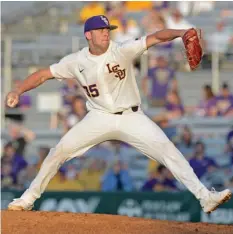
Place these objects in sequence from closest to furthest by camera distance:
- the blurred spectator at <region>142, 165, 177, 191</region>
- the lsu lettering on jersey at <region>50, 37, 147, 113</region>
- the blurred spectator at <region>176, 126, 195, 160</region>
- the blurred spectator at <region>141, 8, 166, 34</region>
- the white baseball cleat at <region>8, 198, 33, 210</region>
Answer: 1. the lsu lettering on jersey at <region>50, 37, 147, 113</region>
2. the white baseball cleat at <region>8, 198, 33, 210</region>
3. the blurred spectator at <region>142, 165, 177, 191</region>
4. the blurred spectator at <region>176, 126, 195, 160</region>
5. the blurred spectator at <region>141, 8, 166, 34</region>

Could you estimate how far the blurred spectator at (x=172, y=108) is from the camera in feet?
41.3

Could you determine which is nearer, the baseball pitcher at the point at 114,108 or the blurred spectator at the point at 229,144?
the baseball pitcher at the point at 114,108

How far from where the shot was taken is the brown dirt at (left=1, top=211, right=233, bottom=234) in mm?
6906

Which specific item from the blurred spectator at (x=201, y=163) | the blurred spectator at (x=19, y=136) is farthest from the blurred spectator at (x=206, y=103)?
the blurred spectator at (x=19, y=136)

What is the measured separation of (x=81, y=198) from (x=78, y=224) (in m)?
3.82

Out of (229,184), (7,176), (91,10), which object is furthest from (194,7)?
(7,176)

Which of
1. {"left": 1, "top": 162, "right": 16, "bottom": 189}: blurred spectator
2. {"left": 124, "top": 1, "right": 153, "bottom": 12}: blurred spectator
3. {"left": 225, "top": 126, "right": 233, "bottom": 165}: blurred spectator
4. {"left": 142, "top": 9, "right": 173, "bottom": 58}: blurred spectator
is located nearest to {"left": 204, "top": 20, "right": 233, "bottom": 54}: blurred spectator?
{"left": 142, "top": 9, "right": 173, "bottom": 58}: blurred spectator

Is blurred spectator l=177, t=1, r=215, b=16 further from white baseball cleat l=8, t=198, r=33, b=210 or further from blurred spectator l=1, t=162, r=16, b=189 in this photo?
white baseball cleat l=8, t=198, r=33, b=210

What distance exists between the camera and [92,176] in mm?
12016

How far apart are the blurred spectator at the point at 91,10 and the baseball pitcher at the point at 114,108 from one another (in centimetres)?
743

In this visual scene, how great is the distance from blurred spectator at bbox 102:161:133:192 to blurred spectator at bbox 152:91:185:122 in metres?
1.25

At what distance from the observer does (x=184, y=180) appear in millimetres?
7070

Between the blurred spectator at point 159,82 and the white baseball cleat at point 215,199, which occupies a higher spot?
the blurred spectator at point 159,82

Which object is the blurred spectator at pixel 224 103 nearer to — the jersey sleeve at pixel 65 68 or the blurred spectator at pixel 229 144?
the blurred spectator at pixel 229 144
